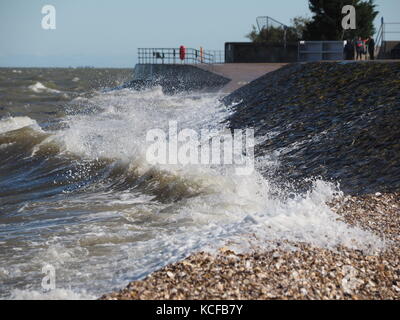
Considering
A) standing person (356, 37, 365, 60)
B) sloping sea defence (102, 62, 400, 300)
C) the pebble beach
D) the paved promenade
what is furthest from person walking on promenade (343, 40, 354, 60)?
the pebble beach

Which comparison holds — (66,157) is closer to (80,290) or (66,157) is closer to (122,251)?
(122,251)

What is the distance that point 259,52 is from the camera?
3884cm

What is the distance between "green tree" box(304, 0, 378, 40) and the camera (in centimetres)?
4147

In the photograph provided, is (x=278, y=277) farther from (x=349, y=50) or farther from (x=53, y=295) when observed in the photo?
(x=349, y=50)

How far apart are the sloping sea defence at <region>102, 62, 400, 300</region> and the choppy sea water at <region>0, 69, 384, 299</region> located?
307 millimetres

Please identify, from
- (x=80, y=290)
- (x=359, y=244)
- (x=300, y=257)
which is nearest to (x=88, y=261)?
(x=80, y=290)

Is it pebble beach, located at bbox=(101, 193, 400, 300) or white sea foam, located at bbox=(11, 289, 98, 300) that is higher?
pebble beach, located at bbox=(101, 193, 400, 300)

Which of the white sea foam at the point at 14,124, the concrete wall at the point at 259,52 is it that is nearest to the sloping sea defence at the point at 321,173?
the white sea foam at the point at 14,124

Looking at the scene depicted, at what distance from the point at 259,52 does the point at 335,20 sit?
650cm

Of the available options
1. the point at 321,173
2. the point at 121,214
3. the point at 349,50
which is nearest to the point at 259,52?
the point at 349,50

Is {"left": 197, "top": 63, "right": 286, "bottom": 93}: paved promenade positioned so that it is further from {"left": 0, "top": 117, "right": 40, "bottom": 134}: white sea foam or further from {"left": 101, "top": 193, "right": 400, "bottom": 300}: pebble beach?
{"left": 101, "top": 193, "right": 400, "bottom": 300}: pebble beach

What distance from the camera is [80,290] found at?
6.01m

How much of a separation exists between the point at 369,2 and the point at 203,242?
39.6 metres

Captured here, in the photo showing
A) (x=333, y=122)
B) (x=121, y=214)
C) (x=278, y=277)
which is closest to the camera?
(x=278, y=277)
